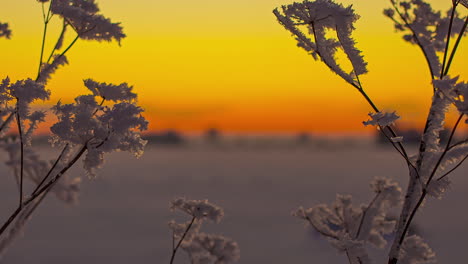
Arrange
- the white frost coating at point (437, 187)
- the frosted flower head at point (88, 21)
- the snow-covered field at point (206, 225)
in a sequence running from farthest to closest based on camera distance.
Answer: the snow-covered field at point (206, 225) → the frosted flower head at point (88, 21) → the white frost coating at point (437, 187)

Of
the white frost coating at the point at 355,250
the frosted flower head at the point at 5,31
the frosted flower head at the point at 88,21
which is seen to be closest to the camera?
the frosted flower head at the point at 88,21

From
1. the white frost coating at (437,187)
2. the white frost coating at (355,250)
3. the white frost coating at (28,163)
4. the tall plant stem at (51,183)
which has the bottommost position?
the white frost coating at (355,250)

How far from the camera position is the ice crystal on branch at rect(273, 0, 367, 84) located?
2.89m

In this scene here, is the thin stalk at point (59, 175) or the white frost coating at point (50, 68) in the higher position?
the white frost coating at point (50, 68)

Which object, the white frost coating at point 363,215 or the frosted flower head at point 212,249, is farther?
the frosted flower head at point 212,249

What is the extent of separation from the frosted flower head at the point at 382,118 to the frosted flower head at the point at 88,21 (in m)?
1.45

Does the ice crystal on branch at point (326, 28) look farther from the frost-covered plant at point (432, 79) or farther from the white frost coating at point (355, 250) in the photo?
the white frost coating at point (355, 250)

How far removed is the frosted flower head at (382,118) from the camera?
285 centimetres

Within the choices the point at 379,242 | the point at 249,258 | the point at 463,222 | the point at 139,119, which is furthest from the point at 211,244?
the point at 463,222

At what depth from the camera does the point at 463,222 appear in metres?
18.5

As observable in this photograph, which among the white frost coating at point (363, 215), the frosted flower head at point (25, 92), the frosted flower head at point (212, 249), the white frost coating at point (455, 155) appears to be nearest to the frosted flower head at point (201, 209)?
the frosted flower head at point (212, 249)

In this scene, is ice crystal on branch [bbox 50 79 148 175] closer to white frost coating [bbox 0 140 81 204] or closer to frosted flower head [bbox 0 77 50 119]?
frosted flower head [bbox 0 77 50 119]

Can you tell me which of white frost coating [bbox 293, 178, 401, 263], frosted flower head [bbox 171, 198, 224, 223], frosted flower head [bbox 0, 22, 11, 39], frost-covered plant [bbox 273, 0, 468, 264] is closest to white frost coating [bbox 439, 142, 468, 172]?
frost-covered plant [bbox 273, 0, 468, 264]

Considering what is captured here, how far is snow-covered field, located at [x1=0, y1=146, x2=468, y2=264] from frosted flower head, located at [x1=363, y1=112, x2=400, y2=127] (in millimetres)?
1273
